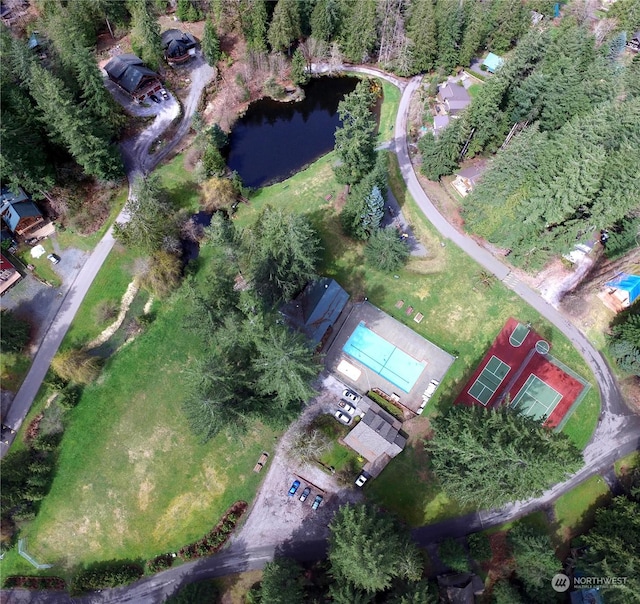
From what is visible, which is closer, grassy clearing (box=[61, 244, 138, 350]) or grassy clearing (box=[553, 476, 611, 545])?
grassy clearing (box=[553, 476, 611, 545])

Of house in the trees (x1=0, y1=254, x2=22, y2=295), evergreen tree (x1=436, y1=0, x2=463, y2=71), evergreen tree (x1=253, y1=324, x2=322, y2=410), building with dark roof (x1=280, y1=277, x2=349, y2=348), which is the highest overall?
evergreen tree (x1=436, y1=0, x2=463, y2=71)

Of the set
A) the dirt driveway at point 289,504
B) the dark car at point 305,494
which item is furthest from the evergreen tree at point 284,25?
the dark car at point 305,494

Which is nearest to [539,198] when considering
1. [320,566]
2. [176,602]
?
[320,566]

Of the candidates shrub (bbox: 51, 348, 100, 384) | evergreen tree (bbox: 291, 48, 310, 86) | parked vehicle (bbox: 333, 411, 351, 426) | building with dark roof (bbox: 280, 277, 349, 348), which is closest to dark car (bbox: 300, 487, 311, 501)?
parked vehicle (bbox: 333, 411, 351, 426)

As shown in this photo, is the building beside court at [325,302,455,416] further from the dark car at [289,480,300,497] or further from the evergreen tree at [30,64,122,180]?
the evergreen tree at [30,64,122,180]

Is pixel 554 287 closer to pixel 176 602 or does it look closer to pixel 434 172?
pixel 434 172

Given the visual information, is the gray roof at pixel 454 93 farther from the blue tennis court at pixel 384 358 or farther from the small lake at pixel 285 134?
the blue tennis court at pixel 384 358
